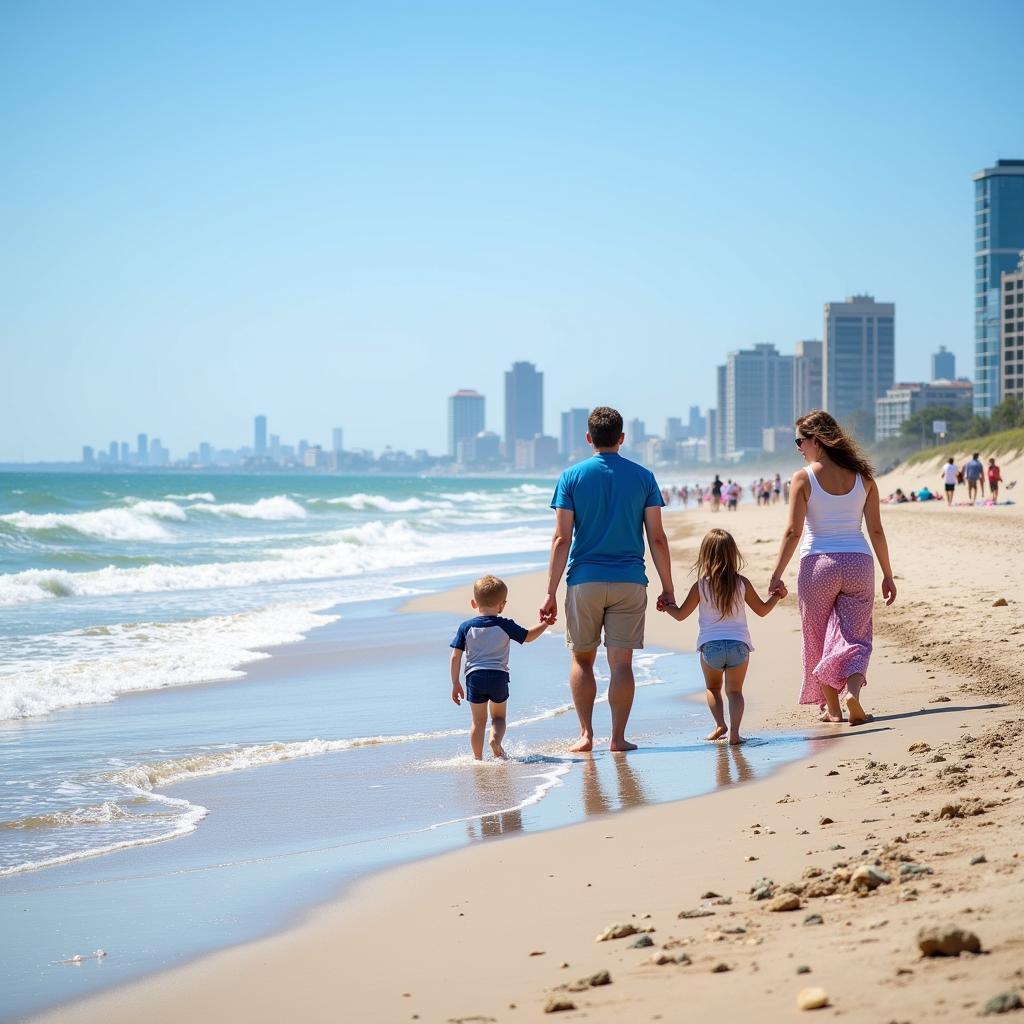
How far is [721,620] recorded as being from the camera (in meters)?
7.10

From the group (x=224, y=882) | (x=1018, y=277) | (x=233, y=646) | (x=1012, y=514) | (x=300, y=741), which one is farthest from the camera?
(x=1018, y=277)

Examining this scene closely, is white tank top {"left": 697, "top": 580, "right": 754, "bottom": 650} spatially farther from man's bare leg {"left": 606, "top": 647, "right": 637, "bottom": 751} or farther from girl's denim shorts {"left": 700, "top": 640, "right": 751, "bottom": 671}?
man's bare leg {"left": 606, "top": 647, "right": 637, "bottom": 751}

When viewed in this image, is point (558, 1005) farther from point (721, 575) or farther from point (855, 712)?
point (855, 712)

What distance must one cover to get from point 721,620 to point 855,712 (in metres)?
0.95

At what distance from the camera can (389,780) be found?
6.57 m

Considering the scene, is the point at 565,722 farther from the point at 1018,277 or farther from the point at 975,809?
the point at 1018,277

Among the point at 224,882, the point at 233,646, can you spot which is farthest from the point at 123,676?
the point at 224,882

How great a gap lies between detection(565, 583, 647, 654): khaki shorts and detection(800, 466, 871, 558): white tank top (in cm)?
111

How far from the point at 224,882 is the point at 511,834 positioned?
1.21 meters

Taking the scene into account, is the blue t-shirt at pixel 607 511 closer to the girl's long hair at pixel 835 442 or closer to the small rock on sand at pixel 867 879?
the girl's long hair at pixel 835 442

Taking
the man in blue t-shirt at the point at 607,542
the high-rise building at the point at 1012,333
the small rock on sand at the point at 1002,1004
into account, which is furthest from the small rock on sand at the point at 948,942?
the high-rise building at the point at 1012,333

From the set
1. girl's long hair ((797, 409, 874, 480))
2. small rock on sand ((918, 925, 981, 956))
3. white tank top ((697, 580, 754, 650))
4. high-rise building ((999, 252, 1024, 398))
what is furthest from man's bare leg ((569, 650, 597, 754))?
high-rise building ((999, 252, 1024, 398))

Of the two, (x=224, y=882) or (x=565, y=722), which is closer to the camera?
(x=224, y=882)

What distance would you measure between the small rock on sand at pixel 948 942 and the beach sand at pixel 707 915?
27 mm
